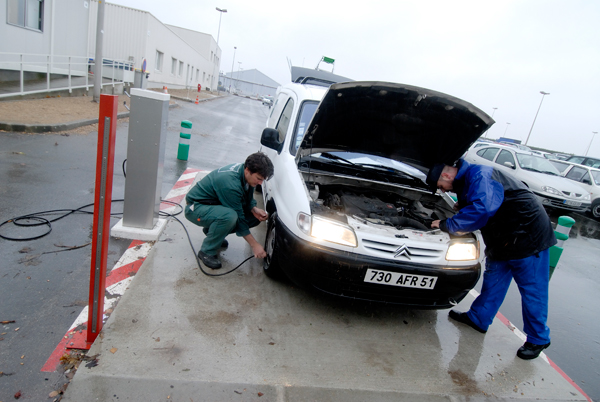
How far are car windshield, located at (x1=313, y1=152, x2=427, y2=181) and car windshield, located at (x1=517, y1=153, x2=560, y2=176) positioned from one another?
356 inches

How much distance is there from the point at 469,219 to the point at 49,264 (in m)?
3.64

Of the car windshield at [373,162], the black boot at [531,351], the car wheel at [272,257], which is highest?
the car windshield at [373,162]

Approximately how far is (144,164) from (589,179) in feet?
48.7

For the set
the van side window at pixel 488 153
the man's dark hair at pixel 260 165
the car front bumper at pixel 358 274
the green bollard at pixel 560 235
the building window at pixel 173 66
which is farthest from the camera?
the building window at pixel 173 66

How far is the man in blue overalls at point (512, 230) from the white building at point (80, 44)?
10.8m

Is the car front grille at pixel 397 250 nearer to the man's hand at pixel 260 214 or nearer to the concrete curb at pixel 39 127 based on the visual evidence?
the man's hand at pixel 260 214

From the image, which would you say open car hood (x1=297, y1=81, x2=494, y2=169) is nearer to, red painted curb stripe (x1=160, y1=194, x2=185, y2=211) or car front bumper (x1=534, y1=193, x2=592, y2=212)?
red painted curb stripe (x1=160, y1=194, x2=185, y2=211)

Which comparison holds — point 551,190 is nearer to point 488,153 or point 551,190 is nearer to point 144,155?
point 488,153

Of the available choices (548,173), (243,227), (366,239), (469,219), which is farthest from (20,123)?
(548,173)

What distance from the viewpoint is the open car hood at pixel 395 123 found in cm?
340

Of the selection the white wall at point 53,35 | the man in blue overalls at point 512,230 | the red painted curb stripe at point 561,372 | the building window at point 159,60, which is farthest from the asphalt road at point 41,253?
the building window at point 159,60

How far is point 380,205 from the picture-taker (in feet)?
12.2

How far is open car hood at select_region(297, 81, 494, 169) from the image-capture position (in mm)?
3400

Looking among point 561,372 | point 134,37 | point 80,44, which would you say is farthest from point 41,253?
point 134,37
